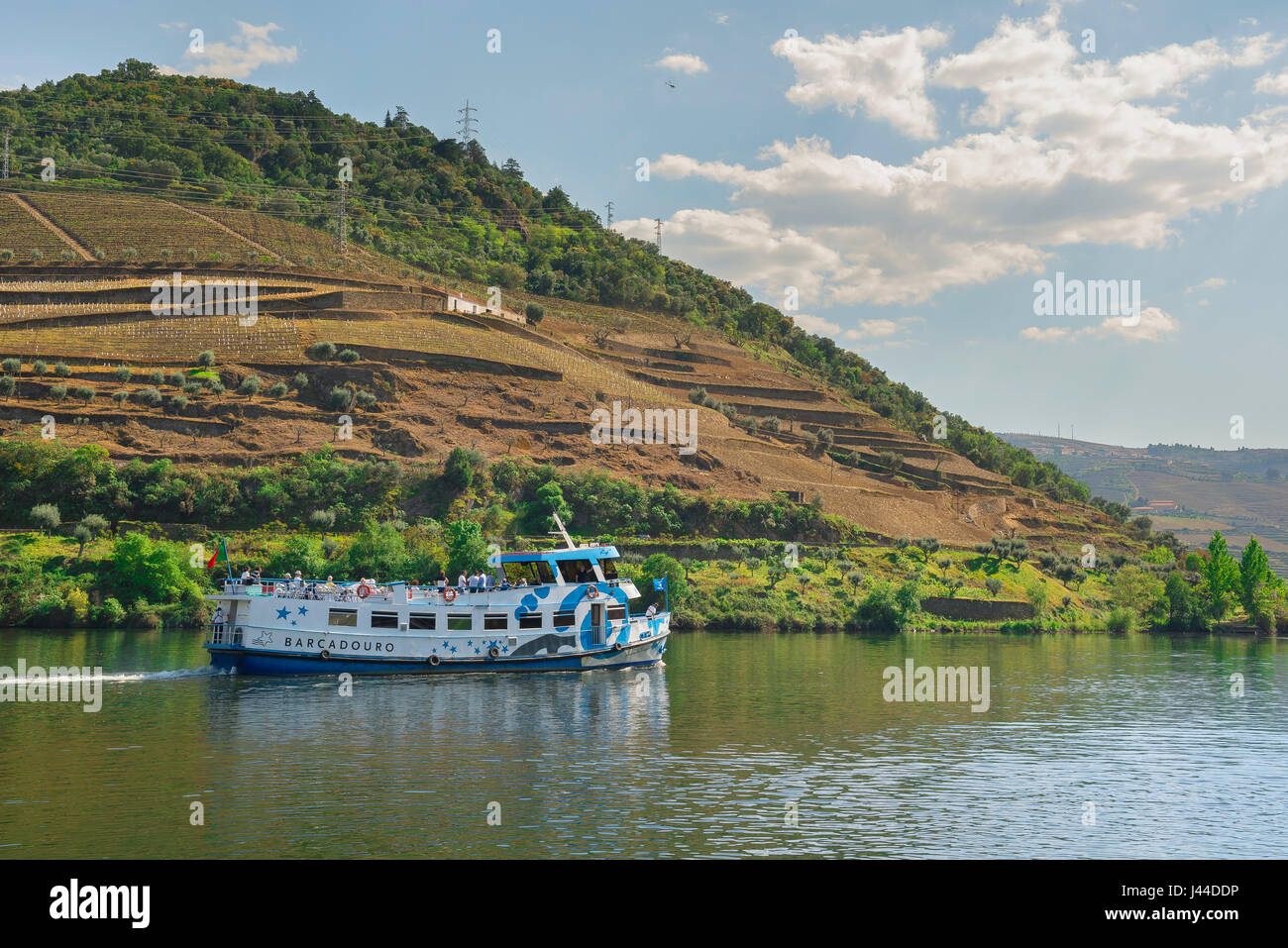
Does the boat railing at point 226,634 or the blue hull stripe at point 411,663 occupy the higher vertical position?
the boat railing at point 226,634

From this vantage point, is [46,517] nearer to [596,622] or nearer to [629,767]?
[596,622]

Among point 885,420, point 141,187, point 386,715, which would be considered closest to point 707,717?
point 386,715

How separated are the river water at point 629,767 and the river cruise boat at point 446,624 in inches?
43.9

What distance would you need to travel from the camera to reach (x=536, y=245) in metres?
164

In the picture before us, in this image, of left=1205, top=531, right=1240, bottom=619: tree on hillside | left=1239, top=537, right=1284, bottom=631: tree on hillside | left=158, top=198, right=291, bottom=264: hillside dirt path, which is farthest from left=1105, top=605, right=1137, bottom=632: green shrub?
left=158, top=198, right=291, bottom=264: hillside dirt path

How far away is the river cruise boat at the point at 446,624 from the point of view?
4222 cm

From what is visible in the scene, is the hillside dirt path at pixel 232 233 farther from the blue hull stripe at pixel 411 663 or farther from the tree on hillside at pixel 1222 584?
the tree on hillside at pixel 1222 584

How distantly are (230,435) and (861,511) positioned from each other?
5287cm

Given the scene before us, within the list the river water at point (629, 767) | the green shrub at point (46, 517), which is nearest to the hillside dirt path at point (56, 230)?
the green shrub at point (46, 517)

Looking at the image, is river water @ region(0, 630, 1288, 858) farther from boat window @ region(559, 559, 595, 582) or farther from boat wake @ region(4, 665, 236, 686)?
boat window @ region(559, 559, 595, 582)

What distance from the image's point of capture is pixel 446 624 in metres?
44.2

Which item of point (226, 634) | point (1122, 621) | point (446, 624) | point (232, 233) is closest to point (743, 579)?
point (1122, 621)

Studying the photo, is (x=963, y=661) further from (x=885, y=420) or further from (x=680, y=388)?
(x=885, y=420)

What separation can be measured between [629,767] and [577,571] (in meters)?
19.4
